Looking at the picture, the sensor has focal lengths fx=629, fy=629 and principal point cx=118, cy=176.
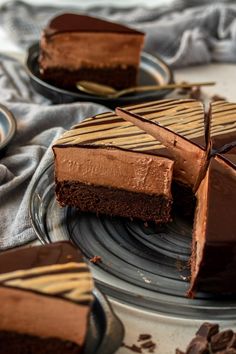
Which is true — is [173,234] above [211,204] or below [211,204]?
below

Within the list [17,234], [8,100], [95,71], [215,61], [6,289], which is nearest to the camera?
[6,289]

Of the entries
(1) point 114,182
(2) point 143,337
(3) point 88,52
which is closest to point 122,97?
(3) point 88,52

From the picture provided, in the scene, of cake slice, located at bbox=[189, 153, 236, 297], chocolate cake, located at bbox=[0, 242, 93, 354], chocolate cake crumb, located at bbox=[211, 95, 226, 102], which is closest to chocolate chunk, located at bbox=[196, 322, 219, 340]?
cake slice, located at bbox=[189, 153, 236, 297]

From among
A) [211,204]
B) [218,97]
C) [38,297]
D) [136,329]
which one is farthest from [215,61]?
[38,297]

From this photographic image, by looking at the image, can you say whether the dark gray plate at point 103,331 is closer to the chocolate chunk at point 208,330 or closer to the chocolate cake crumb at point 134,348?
the chocolate cake crumb at point 134,348

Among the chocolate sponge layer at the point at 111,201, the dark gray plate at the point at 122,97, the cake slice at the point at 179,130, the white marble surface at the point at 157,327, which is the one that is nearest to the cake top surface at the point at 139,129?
the cake slice at the point at 179,130

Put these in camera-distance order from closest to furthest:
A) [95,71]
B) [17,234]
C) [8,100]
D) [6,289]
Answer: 1. [6,289]
2. [17,234]
3. [8,100]
4. [95,71]

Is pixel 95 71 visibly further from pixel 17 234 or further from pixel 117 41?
pixel 17 234

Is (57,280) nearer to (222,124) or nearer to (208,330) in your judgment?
(208,330)
